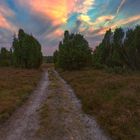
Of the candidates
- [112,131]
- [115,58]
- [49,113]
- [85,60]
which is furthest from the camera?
[115,58]

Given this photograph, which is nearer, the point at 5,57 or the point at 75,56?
the point at 75,56

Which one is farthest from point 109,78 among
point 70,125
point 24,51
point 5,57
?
point 5,57

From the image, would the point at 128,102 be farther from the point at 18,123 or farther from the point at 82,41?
the point at 82,41

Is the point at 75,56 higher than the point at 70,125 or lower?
higher

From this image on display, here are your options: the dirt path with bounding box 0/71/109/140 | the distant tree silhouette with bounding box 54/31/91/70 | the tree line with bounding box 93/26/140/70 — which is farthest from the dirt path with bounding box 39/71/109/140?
the tree line with bounding box 93/26/140/70

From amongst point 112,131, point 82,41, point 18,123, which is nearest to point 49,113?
point 18,123

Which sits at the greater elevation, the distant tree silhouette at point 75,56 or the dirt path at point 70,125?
the distant tree silhouette at point 75,56

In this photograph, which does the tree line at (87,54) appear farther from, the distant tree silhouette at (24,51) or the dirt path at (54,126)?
the dirt path at (54,126)

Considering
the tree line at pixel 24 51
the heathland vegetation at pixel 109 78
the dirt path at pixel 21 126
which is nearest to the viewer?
the dirt path at pixel 21 126

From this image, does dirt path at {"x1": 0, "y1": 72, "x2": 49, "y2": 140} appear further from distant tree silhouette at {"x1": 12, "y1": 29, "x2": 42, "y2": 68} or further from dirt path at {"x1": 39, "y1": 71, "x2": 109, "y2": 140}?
distant tree silhouette at {"x1": 12, "y1": 29, "x2": 42, "y2": 68}

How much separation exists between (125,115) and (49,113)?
16.2ft

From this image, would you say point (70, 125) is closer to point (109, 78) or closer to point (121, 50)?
point (109, 78)

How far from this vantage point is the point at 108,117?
14.7 m

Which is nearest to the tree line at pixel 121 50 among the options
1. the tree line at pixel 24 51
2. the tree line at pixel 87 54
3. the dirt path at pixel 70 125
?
the tree line at pixel 87 54
